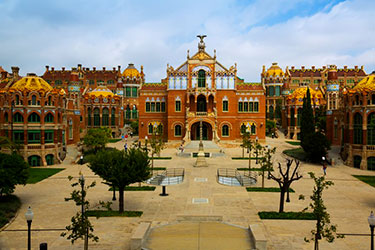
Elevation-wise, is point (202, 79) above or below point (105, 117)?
above

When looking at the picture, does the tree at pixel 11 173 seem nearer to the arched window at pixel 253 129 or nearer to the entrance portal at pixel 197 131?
the entrance portal at pixel 197 131

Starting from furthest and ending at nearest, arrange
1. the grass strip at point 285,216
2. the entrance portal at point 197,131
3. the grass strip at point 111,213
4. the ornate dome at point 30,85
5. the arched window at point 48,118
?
the entrance portal at point 197,131, the arched window at point 48,118, the ornate dome at point 30,85, the grass strip at point 111,213, the grass strip at point 285,216

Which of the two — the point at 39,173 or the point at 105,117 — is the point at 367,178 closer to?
the point at 39,173

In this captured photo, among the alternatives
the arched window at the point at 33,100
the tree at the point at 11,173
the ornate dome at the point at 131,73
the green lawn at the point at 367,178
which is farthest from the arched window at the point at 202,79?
the ornate dome at the point at 131,73

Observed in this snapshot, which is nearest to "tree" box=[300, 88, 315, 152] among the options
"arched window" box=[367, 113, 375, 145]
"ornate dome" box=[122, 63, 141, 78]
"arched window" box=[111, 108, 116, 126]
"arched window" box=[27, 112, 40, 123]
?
"arched window" box=[367, 113, 375, 145]

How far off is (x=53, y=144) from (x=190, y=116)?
24.8 metres

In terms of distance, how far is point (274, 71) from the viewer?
330ft

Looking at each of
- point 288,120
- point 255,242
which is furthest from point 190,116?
point 255,242

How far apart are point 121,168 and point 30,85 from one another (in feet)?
91.1

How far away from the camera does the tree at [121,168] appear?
66.1 ft

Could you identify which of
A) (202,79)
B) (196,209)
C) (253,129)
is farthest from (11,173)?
(253,129)

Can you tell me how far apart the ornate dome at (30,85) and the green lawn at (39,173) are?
10383 millimetres

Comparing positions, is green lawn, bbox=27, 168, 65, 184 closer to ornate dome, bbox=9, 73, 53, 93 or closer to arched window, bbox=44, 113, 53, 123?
arched window, bbox=44, 113, 53, 123

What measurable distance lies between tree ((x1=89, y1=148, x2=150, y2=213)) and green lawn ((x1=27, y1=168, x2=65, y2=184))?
550 inches
